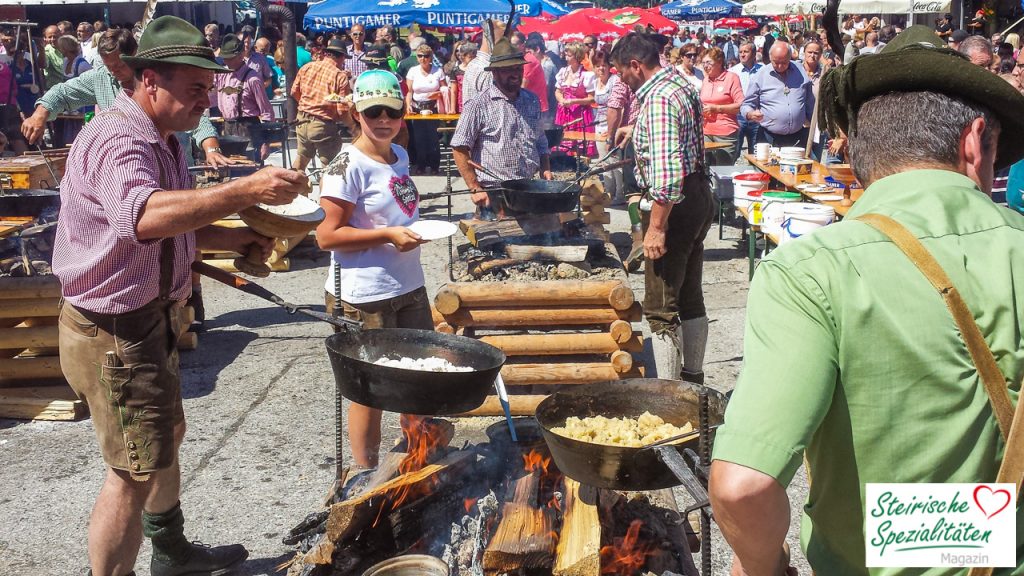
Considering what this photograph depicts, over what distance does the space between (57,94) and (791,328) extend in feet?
25.7

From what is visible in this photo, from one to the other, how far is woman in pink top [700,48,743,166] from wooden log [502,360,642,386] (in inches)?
296

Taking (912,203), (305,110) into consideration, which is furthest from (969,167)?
(305,110)

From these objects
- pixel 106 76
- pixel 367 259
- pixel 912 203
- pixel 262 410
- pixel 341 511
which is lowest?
pixel 262 410

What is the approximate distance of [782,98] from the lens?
40.3ft

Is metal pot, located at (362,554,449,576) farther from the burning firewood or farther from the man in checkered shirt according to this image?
the man in checkered shirt

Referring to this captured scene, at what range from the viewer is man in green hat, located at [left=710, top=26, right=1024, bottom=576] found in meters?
1.57

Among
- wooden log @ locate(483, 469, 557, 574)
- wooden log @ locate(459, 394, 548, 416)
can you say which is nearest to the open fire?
wooden log @ locate(483, 469, 557, 574)

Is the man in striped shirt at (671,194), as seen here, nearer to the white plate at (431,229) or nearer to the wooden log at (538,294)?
the wooden log at (538,294)

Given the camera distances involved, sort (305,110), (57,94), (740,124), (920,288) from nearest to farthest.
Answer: (920,288), (57,94), (305,110), (740,124)

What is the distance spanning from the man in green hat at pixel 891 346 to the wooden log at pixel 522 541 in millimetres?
1785

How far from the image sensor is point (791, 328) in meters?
1.59

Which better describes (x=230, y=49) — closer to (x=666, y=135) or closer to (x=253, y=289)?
(x=666, y=135)

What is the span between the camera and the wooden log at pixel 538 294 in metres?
5.94

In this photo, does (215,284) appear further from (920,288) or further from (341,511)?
(920,288)
